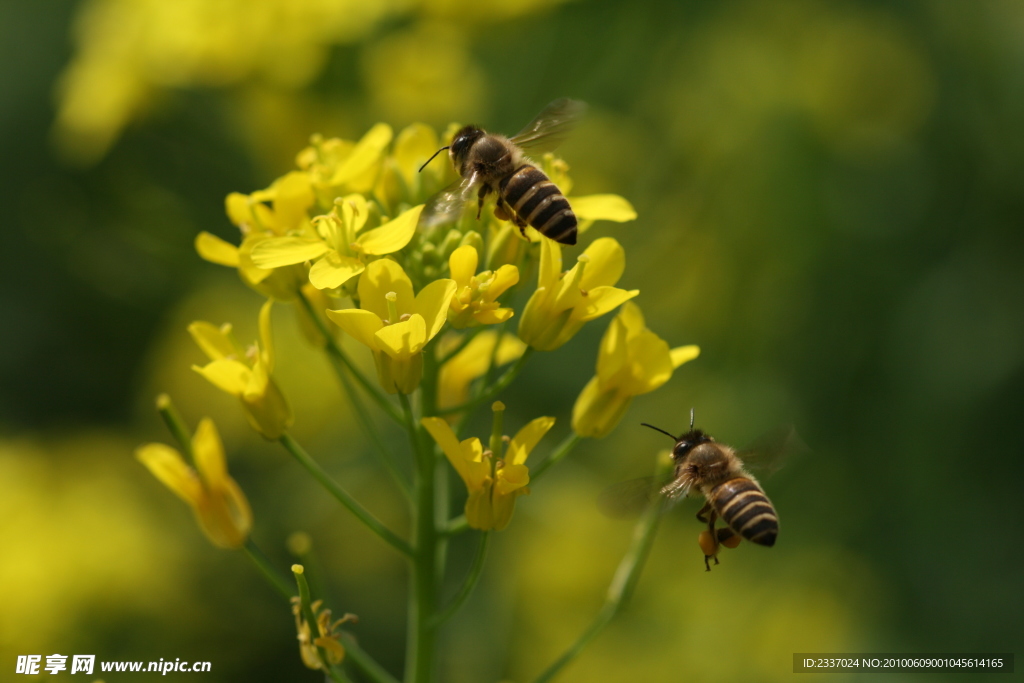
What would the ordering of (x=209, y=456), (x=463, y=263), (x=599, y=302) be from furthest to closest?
(x=209, y=456) < (x=599, y=302) < (x=463, y=263)

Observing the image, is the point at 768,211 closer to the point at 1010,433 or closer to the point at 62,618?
the point at 1010,433

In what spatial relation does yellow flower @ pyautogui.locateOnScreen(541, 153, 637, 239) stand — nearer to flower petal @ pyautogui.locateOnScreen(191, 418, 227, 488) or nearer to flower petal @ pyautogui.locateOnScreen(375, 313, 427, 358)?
flower petal @ pyautogui.locateOnScreen(375, 313, 427, 358)

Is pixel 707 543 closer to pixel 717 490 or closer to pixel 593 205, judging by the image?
pixel 717 490

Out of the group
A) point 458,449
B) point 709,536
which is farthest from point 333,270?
point 709,536

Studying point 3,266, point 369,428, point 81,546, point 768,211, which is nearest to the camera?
point 369,428

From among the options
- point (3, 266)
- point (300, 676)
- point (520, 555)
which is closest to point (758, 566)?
point (520, 555)

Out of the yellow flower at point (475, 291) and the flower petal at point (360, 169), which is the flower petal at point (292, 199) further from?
the yellow flower at point (475, 291)

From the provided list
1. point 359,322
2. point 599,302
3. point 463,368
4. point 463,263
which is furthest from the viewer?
point 463,368
